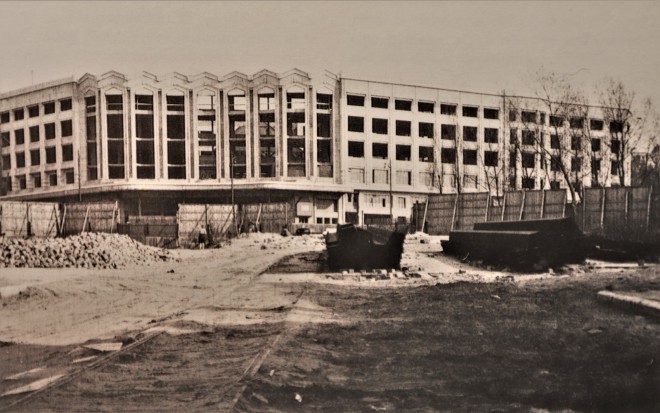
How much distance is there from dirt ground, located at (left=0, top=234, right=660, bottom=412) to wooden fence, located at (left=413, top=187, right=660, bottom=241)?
55.8 inches

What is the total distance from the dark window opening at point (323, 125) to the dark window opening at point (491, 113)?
2.35 metres

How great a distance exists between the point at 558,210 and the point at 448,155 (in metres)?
7.21

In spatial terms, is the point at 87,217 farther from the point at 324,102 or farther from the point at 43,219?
the point at 324,102

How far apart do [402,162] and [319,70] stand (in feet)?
76.1

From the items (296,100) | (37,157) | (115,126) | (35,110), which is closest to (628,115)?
(296,100)

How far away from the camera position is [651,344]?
3234 mm

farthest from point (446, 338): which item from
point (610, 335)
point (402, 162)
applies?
point (402, 162)

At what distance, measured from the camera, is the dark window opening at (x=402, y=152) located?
2669 cm

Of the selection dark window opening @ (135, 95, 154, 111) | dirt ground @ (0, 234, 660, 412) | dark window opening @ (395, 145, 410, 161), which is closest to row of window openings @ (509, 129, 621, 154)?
dirt ground @ (0, 234, 660, 412)

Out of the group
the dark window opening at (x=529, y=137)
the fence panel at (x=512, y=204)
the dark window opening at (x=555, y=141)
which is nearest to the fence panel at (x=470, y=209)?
the fence panel at (x=512, y=204)

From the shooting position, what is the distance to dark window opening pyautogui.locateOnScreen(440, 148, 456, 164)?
825 inches

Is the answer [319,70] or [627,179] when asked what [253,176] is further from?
[627,179]

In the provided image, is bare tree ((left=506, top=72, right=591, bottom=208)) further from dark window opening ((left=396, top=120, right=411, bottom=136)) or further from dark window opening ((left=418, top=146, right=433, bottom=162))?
dark window opening ((left=418, top=146, right=433, bottom=162))

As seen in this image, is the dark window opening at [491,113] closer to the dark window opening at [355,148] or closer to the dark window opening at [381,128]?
the dark window opening at [355,148]
